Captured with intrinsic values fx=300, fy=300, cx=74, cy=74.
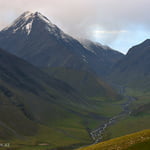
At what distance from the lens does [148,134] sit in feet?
207

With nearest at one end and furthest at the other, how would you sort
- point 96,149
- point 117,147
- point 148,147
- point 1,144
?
point 148,147, point 117,147, point 96,149, point 1,144

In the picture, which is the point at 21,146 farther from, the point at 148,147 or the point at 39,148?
the point at 148,147

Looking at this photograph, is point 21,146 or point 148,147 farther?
point 21,146

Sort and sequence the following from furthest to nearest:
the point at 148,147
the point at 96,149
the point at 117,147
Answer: the point at 96,149
the point at 117,147
the point at 148,147

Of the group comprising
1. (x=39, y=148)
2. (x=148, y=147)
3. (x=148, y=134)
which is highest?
(x=39, y=148)

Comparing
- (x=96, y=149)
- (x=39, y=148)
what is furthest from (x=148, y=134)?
(x=39, y=148)

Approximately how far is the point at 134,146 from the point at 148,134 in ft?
23.6

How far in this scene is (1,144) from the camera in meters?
196

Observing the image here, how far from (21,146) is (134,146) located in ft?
495

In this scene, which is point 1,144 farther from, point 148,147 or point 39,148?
point 148,147

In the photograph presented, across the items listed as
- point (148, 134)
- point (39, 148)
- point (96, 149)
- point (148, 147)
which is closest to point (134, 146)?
point (148, 147)

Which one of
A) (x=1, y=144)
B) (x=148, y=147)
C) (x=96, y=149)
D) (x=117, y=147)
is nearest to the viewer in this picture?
(x=148, y=147)

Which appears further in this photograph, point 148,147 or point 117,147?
point 117,147

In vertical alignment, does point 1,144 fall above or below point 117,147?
above
